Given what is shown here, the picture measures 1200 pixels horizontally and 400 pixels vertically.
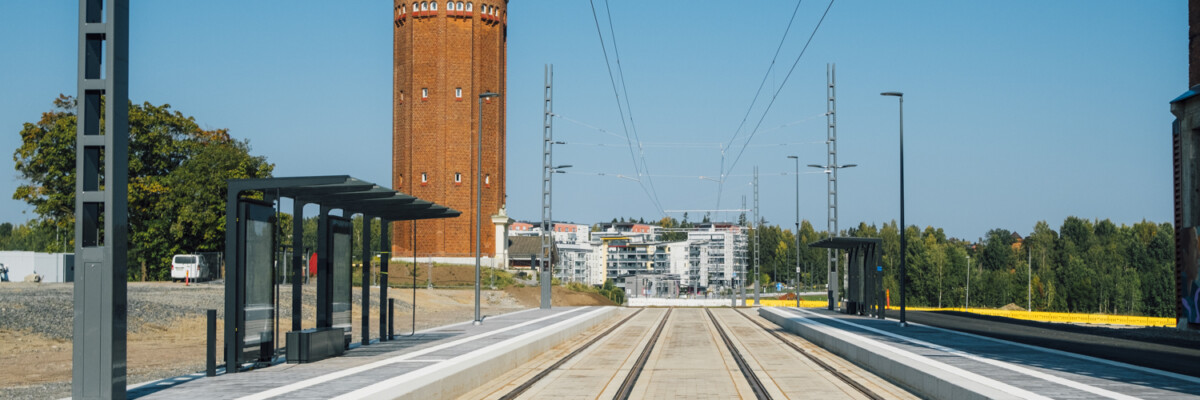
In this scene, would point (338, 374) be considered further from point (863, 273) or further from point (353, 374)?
point (863, 273)

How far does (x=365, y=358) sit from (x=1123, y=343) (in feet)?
59.1

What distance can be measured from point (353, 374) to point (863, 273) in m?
27.0

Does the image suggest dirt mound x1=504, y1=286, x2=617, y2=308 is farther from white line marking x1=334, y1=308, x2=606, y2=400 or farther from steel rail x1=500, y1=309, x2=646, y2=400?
white line marking x1=334, y1=308, x2=606, y2=400

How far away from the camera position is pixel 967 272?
13312 centimetres

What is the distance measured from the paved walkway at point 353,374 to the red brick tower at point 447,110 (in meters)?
62.3

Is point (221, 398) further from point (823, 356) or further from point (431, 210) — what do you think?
point (823, 356)

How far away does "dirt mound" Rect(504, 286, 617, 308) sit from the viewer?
62.3 m

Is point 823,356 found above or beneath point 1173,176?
beneath

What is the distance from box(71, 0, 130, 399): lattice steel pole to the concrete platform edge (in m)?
2.81

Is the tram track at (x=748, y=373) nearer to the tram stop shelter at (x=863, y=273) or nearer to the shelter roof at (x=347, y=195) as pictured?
the shelter roof at (x=347, y=195)

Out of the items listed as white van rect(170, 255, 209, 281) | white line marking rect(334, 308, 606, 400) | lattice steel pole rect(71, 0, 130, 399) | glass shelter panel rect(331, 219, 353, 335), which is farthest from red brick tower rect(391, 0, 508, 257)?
lattice steel pole rect(71, 0, 130, 399)

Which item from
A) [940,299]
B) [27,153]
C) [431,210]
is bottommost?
[940,299]

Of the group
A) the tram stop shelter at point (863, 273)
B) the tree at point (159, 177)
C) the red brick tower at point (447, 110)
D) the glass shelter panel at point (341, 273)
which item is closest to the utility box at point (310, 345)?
the glass shelter panel at point (341, 273)

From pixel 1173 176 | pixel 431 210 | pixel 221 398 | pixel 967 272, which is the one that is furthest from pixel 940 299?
pixel 221 398
